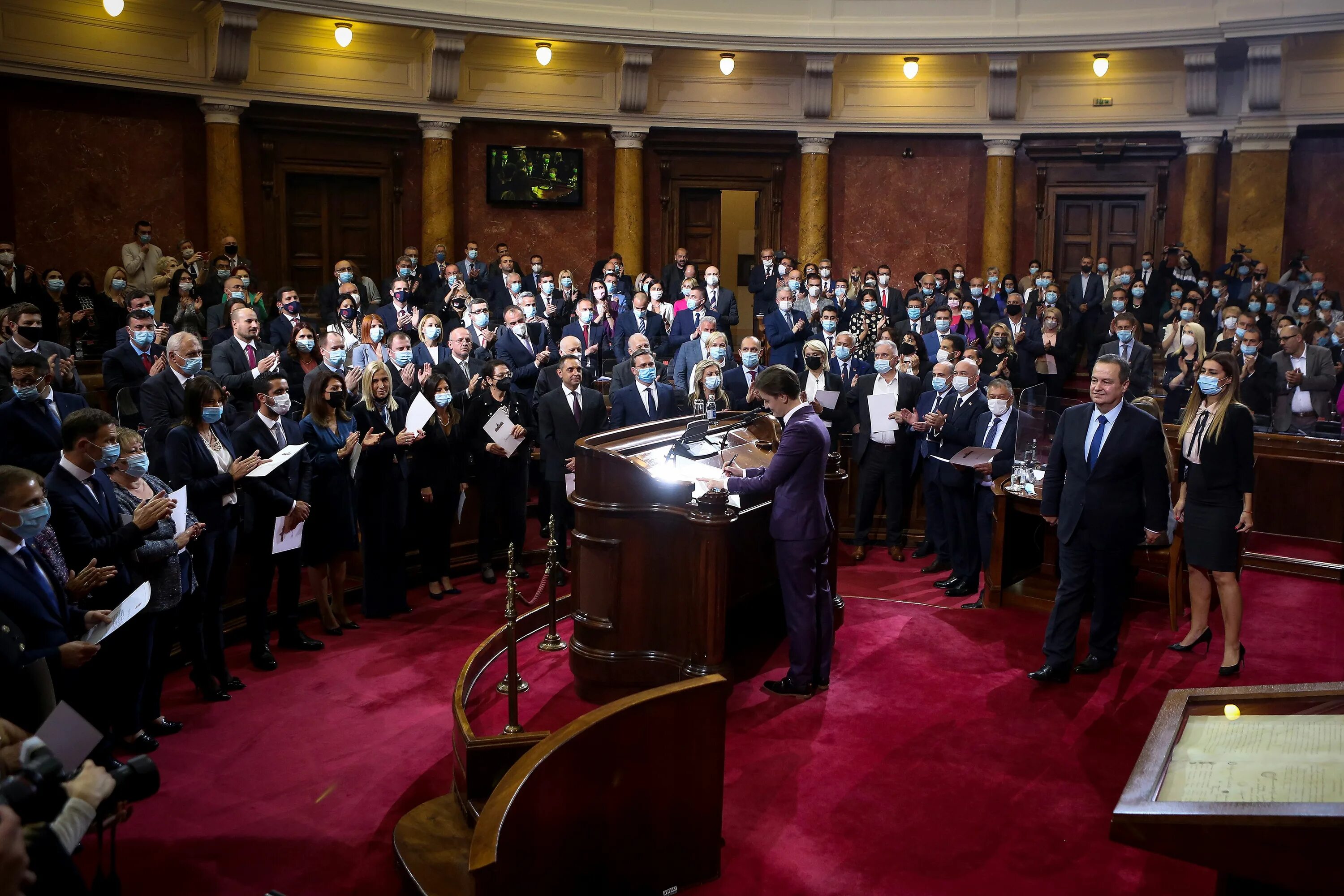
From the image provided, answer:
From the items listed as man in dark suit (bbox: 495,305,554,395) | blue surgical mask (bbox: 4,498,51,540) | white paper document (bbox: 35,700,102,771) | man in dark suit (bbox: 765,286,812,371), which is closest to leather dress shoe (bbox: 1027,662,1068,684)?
white paper document (bbox: 35,700,102,771)

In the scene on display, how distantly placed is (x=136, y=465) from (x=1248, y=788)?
4.63 metres

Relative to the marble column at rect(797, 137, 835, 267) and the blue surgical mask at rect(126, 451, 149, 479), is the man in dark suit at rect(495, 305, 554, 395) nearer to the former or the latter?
the blue surgical mask at rect(126, 451, 149, 479)

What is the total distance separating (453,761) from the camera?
15.4 feet

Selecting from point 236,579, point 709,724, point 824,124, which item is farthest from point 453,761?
point 824,124

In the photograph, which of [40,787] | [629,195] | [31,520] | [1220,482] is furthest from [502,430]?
[629,195]

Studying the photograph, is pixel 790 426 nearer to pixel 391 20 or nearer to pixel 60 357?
pixel 60 357

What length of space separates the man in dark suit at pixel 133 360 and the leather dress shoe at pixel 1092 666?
6233 mm

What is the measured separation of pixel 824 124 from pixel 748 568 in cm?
1109

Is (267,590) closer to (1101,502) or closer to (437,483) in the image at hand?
(437,483)

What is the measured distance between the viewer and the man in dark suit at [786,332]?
11.2 m

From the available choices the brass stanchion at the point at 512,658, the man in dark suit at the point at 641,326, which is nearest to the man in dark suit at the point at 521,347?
the man in dark suit at the point at 641,326

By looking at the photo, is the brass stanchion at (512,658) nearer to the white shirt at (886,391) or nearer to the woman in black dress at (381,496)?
the woman in black dress at (381,496)

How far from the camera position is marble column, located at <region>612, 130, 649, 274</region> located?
609 inches

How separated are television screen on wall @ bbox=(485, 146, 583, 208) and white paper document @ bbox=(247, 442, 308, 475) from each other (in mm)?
9741
